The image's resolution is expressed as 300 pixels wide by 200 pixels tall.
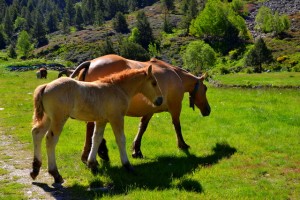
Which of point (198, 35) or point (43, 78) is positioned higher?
point (43, 78)

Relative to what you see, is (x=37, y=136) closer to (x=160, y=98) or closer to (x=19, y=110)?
(x=160, y=98)

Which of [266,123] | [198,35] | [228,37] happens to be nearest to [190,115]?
[266,123]

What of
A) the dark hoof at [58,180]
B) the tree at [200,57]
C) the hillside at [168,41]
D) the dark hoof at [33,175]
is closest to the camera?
the dark hoof at [58,180]

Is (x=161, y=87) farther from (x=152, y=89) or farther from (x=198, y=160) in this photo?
(x=198, y=160)

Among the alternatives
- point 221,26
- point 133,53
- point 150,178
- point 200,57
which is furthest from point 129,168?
point 221,26

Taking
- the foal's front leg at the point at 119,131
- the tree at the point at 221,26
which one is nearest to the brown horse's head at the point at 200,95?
the foal's front leg at the point at 119,131

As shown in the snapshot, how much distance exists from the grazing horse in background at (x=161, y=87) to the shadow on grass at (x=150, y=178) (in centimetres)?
107

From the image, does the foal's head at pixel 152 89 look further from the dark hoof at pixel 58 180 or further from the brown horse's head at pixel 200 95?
the brown horse's head at pixel 200 95

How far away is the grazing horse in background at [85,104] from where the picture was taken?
31.0 ft

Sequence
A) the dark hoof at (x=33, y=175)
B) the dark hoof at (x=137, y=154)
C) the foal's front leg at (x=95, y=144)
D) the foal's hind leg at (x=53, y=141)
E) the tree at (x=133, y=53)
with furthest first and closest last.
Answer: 1. the tree at (x=133, y=53)
2. the dark hoof at (x=137, y=154)
3. the foal's front leg at (x=95, y=144)
4. the dark hoof at (x=33, y=175)
5. the foal's hind leg at (x=53, y=141)

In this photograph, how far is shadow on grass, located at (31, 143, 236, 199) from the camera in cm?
944

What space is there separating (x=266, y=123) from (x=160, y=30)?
154 m

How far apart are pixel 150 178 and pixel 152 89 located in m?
2.53

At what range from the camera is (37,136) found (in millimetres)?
10203
